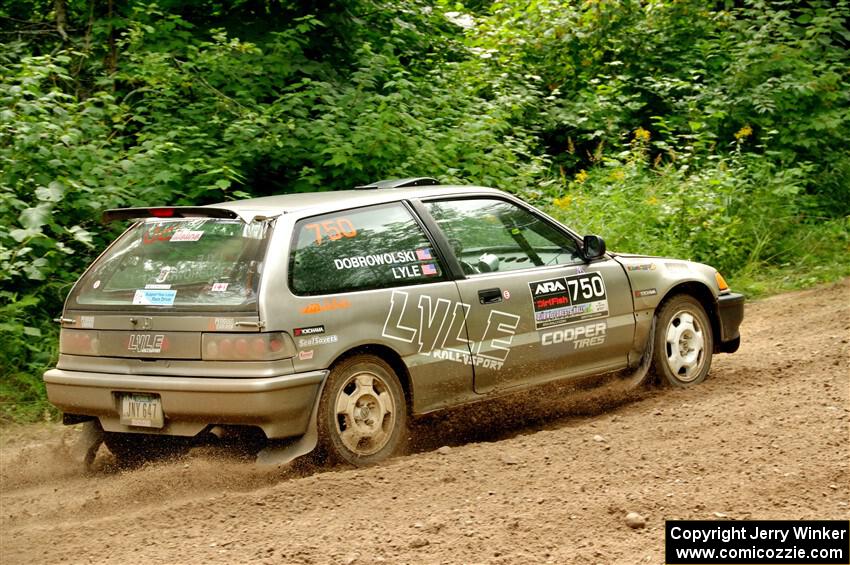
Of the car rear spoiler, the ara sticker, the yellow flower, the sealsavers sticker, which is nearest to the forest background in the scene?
the yellow flower

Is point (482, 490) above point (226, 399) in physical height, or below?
below

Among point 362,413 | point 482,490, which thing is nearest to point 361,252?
point 362,413

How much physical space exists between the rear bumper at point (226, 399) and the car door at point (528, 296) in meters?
1.30

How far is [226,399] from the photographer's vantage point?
5547 millimetres

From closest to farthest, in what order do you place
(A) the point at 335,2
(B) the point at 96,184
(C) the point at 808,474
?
(C) the point at 808,474 → (B) the point at 96,184 → (A) the point at 335,2

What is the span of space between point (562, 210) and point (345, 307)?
6076 mm

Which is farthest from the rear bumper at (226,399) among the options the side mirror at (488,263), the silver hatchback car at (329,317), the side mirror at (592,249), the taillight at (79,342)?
the side mirror at (592,249)

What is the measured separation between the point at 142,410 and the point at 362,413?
3.81ft

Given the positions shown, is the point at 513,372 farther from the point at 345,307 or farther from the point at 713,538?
the point at 713,538

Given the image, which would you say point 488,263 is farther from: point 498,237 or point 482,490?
point 482,490

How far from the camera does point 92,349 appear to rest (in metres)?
6.06

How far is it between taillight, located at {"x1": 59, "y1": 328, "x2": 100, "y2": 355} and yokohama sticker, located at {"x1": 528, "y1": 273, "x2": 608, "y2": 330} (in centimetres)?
261

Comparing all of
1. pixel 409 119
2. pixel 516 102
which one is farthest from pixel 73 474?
pixel 516 102

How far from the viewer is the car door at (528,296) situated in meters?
6.64
